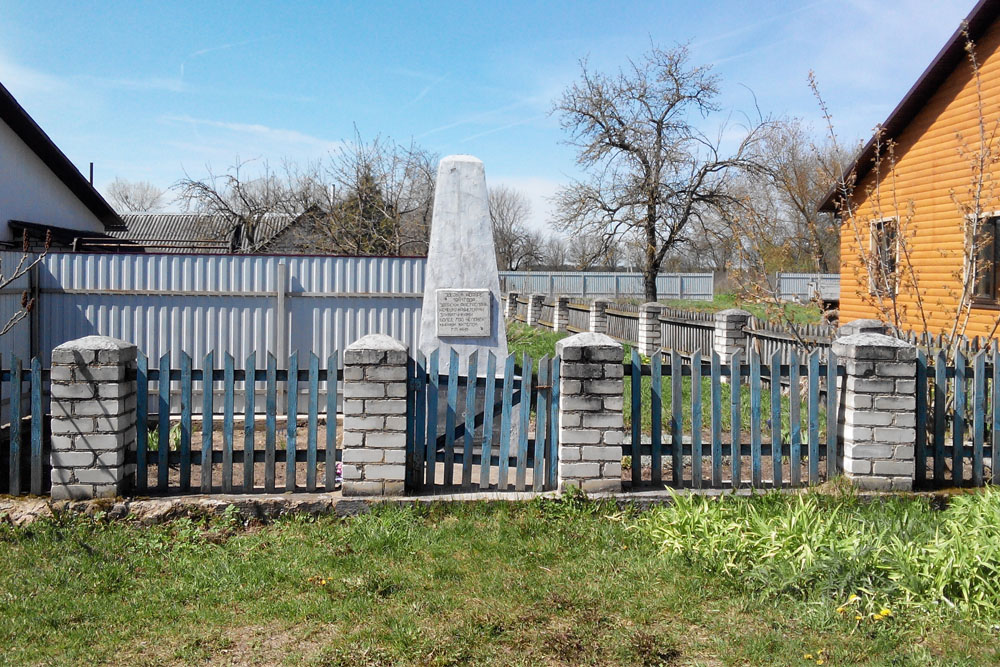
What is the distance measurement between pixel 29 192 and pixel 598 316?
1426cm

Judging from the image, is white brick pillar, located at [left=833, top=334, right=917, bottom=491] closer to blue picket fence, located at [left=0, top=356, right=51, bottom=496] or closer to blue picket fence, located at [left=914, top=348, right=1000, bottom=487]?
blue picket fence, located at [left=914, top=348, right=1000, bottom=487]

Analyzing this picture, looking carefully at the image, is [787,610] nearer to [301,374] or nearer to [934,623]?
[934,623]

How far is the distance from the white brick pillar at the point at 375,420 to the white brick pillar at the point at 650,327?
13.8 meters

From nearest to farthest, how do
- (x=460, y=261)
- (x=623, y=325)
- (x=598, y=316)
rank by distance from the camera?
(x=460, y=261), (x=623, y=325), (x=598, y=316)

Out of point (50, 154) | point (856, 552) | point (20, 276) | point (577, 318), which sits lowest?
point (856, 552)

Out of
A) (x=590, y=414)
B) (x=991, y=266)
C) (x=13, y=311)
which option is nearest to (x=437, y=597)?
(x=590, y=414)

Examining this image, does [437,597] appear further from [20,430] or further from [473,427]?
[20,430]

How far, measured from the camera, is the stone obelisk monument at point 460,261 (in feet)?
24.0

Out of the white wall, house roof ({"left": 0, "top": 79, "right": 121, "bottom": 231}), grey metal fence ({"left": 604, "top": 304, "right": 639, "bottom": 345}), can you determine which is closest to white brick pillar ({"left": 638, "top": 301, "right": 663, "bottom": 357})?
grey metal fence ({"left": 604, "top": 304, "right": 639, "bottom": 345})

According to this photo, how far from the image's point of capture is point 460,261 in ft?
24.0

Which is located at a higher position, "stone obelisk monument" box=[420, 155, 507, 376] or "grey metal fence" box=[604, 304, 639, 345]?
"stone obelisk monument" box=[420, 155, 507, 376]

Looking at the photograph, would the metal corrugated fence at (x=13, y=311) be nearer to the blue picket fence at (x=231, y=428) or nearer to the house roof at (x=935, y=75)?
the blue picket fence at (x=231, y=428)

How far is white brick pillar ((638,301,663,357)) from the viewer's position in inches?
739

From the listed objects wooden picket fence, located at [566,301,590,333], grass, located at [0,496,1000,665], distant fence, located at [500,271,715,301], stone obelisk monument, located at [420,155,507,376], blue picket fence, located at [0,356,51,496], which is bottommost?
grass, located at [0,496,1000,665]
